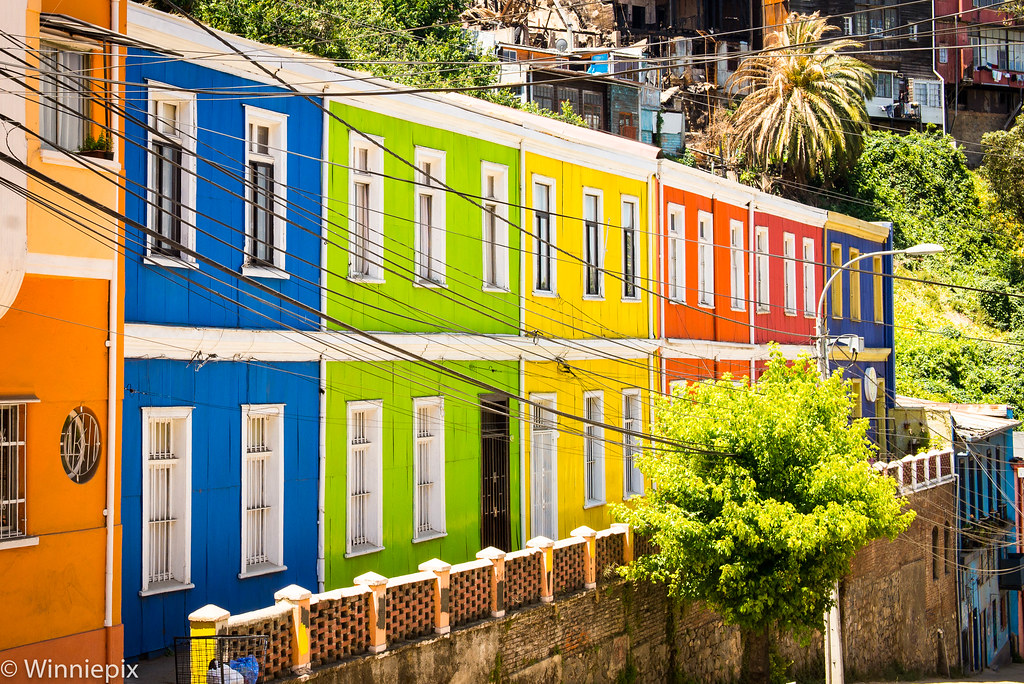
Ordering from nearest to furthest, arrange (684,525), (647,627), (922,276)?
1. (684,525)
2. (647,627)
3. (922,276)

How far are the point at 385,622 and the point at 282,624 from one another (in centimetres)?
170

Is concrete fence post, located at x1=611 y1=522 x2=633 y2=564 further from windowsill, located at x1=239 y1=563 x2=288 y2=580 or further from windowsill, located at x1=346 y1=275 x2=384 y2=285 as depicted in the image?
windowsill, located at x1=239 y1=563 x2=288 y2=580

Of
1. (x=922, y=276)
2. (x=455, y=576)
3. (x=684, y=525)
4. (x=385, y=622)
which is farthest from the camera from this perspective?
(x=922, y=276)

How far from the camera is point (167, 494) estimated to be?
44.4 ft

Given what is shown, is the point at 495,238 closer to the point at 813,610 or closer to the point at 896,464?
the point at 813,610

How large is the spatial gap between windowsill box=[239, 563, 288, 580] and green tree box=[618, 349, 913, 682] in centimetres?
520

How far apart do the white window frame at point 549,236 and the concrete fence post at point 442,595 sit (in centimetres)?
705

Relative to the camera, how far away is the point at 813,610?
1695cm

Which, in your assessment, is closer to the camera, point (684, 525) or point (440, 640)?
point (440, 640)

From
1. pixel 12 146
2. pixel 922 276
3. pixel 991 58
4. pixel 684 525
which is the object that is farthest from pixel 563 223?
pixel 991 58

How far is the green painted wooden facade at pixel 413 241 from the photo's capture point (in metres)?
16.2

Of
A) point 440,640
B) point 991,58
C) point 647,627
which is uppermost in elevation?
point 991,58

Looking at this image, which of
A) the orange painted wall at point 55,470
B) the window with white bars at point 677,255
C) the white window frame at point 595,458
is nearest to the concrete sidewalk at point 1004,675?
the window with white bars at point 677,255

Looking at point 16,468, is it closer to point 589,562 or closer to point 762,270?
point 589,562
